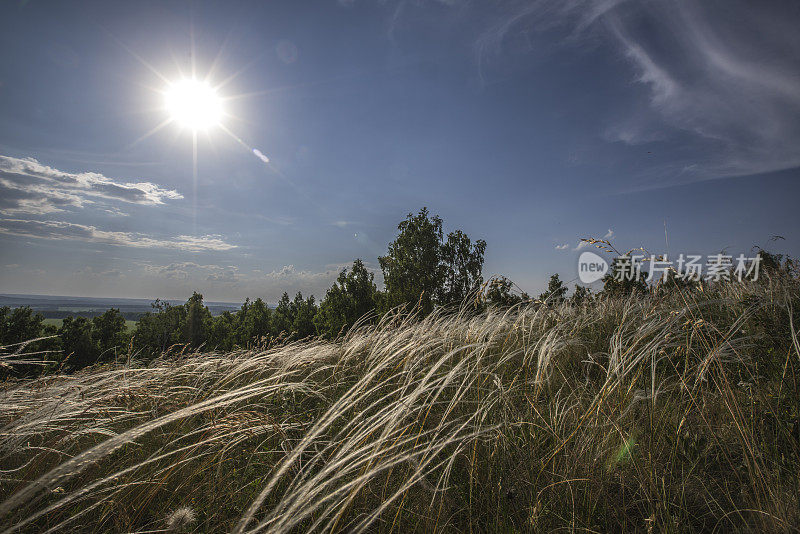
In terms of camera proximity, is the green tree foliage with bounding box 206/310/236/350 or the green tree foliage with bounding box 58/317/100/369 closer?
the green tree foliage with bounding box 58/317/100/369

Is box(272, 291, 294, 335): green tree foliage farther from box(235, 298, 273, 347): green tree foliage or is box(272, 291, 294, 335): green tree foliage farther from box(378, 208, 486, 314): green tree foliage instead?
box(378, 208, 486, 314): green tree foliage

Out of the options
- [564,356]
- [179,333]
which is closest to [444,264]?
[564,356]

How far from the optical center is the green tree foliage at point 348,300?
21.2 meters

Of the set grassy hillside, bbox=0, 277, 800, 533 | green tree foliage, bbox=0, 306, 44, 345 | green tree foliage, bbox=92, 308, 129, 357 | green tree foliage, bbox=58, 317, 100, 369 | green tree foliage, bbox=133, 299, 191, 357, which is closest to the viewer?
grassy hillside, bbox=0, 277, 800, 533

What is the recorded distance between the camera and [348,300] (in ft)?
71.1

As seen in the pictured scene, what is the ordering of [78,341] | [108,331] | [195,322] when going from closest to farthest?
[78,341] → [108,331] → [195,322]

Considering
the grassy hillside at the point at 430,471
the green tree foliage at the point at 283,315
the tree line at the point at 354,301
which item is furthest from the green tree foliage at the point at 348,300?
the grassy hillside at the point at 430,471

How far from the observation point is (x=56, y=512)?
149 cm

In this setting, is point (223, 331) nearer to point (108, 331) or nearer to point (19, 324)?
point (108, 331)

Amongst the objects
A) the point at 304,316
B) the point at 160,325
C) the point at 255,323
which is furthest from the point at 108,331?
the point at 304,316

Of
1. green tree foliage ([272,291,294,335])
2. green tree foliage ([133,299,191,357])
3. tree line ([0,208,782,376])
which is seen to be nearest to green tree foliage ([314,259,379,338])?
tree line ([0,208,782,376])

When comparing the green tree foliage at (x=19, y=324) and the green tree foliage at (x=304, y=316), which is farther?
the green tree foliage at (x=304, y=316)

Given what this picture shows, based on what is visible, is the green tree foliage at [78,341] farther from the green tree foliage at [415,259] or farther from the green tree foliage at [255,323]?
the green tree foliage at [415,259]

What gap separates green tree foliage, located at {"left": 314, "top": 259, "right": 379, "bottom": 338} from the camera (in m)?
21.2
